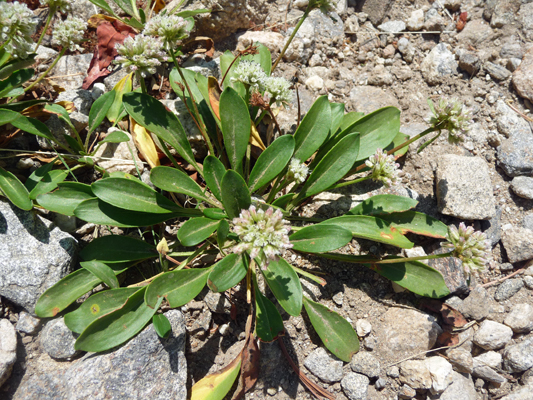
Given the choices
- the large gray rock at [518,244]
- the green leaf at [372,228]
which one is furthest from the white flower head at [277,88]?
the large gray rock at [518,244]

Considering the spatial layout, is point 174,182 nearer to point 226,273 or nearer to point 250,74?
point 226,273

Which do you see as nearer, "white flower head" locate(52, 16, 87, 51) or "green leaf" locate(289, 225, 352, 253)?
"green leaf" locate(289, 225, 352, 253)

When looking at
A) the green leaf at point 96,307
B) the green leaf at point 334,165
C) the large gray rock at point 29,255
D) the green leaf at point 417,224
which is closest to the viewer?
the green leaf at point 96,307

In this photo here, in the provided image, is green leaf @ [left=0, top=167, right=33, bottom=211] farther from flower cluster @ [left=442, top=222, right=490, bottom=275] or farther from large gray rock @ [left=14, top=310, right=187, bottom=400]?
flower cluster @ [left=442, top=222, right=490, bottom=275]

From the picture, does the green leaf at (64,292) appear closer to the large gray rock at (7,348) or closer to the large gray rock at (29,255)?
the large gray rock at (29,255)

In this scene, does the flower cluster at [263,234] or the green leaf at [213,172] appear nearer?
the flower cluster at [263,234]

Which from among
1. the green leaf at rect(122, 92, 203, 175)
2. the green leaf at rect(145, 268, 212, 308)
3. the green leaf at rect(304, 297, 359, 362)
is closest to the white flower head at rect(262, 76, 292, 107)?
the green leaf at rect(122, 92, 203, 175)
